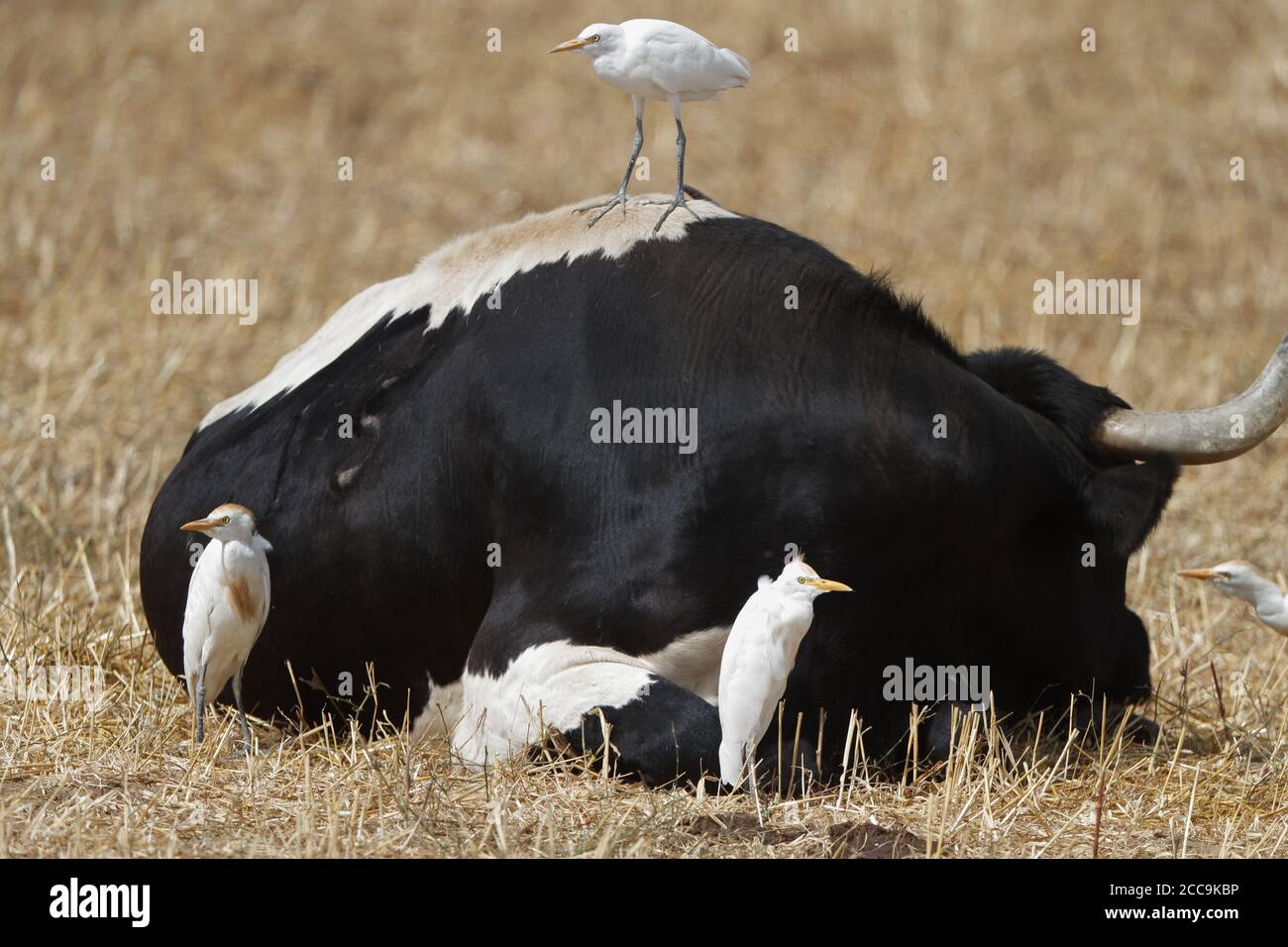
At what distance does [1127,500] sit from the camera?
4.52m

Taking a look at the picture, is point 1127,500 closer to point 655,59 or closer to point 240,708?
point 655,59

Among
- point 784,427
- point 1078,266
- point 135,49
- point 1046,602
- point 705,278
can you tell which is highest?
point 135,49

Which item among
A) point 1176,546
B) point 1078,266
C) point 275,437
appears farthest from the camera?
point 1078,266

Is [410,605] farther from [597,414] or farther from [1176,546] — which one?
[1176,546]

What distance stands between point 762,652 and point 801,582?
0.55 feet

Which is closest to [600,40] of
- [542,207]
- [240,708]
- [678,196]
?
[678,196]

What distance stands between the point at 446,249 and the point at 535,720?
150cm

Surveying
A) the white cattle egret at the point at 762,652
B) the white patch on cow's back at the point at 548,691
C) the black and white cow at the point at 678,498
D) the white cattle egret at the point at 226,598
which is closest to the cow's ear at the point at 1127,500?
the black and white cow at the point at 678,498

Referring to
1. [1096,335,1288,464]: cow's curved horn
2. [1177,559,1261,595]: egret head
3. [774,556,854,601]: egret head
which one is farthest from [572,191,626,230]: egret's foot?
[1177,559,1261,595]: egret head

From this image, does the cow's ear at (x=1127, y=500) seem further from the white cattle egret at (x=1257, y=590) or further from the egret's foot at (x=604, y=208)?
the egret's foot at (x=604, y=208)

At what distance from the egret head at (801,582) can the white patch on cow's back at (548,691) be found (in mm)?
448

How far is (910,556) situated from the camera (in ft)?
14.3

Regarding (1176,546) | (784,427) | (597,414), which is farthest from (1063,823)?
(1176,546)

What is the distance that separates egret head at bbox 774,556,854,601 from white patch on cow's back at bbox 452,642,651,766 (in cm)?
45
